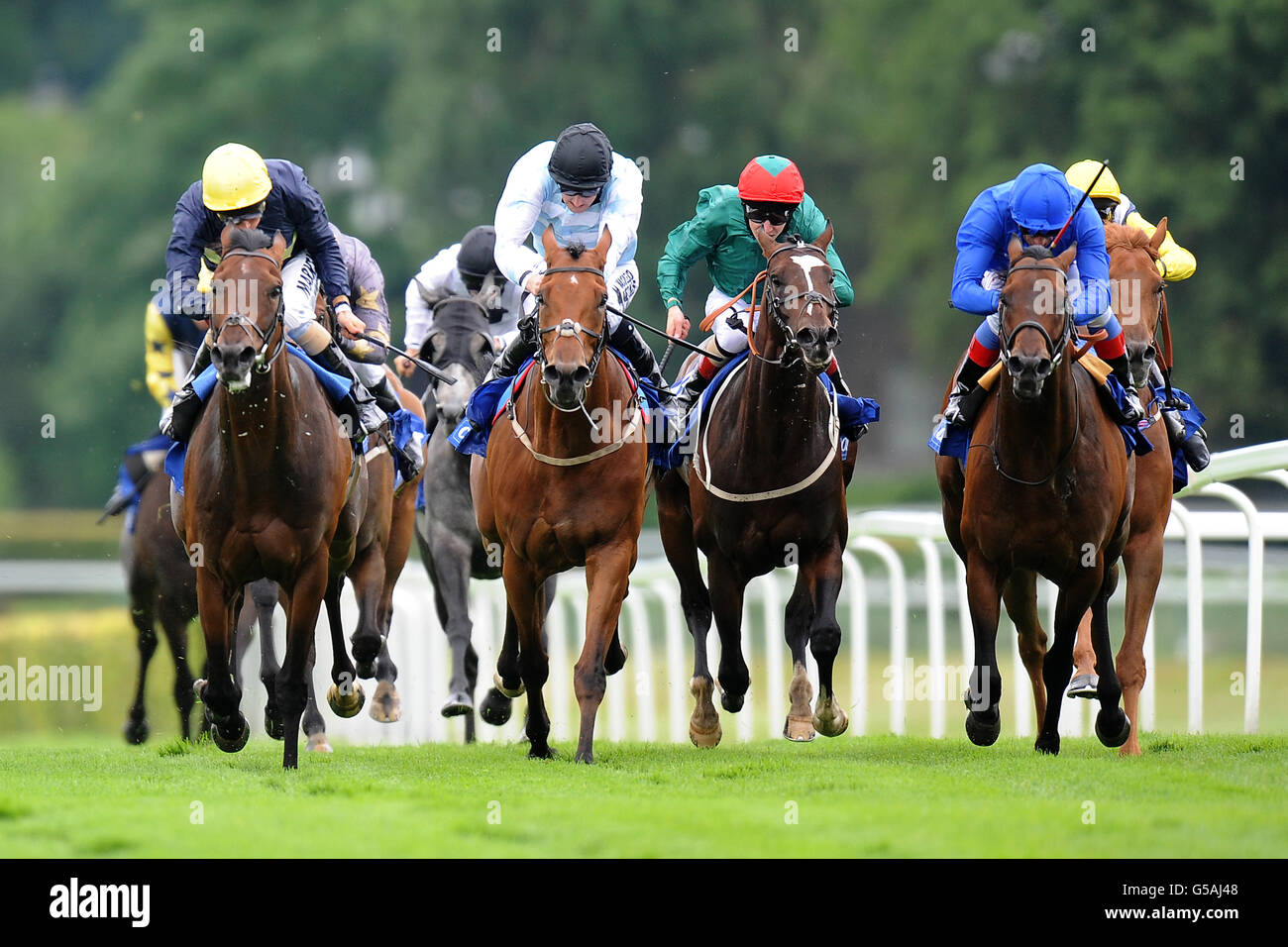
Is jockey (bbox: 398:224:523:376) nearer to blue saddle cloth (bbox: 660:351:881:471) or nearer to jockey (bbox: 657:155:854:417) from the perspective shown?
jockey (bbox: 657:155:854:417)

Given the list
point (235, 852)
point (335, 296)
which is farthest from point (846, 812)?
point (335, 296)

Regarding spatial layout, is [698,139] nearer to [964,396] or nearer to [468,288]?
[468,288]

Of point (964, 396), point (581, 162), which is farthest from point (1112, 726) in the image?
point (581, 162)

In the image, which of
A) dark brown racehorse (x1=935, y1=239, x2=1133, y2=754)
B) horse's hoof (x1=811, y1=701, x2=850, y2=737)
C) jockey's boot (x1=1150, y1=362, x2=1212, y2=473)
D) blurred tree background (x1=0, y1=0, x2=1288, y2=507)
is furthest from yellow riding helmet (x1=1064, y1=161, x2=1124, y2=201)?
blurred tree background (x1=0, y1=0, x2=1288, y2=507)

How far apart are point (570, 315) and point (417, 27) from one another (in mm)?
24735

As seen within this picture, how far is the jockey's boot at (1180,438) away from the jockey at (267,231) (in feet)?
10.9

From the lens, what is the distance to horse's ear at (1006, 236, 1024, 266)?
298 inches

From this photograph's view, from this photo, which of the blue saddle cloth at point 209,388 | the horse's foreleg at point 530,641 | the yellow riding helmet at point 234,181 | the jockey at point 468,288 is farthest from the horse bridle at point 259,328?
the jockey at point 468,288

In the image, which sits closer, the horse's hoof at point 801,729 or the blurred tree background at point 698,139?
the horse's hoof at point 801,729

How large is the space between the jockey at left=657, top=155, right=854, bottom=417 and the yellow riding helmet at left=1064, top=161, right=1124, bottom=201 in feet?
3.86

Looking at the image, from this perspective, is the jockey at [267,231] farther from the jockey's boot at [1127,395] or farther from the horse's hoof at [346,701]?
the jockey's boot at [1127,395]

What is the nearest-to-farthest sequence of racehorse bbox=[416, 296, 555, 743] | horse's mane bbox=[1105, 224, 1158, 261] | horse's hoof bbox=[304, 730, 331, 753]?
horse's mane bbox=[1105, 224, 1158, 261] → horse's hoof bbox=[304, 730, 331, 753] → racehorse bbox=[416, 296, 555, 743]

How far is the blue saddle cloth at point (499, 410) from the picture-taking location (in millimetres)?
8430

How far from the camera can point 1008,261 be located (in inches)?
327
